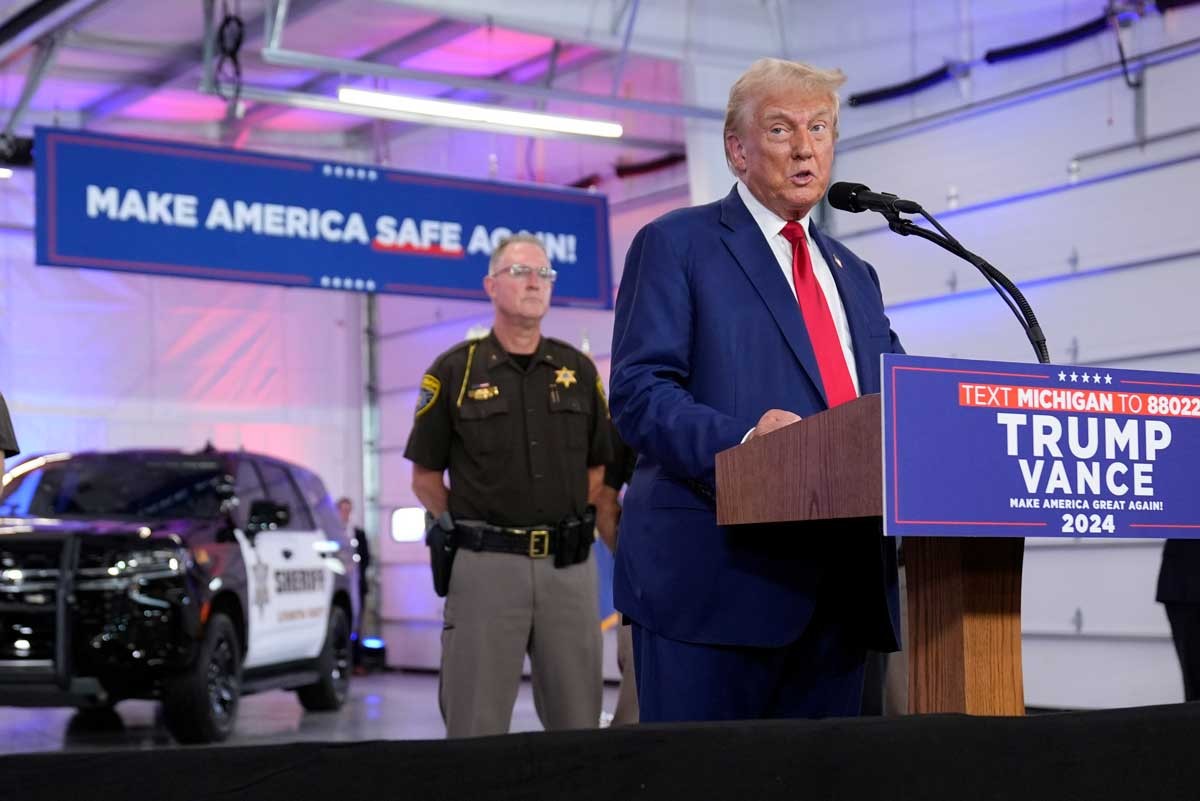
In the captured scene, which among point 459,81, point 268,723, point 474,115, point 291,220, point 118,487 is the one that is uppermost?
point 459,81

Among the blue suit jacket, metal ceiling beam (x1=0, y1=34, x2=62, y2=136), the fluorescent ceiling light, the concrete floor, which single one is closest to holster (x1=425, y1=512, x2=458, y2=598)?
the blue suit jacket

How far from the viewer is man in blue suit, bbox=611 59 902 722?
104 inches

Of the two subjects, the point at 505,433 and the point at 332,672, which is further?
the point at 332,672

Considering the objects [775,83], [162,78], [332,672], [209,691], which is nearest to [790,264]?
[775,83]

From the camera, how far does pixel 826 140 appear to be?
9.27ft

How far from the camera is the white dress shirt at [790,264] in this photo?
283 centimetres

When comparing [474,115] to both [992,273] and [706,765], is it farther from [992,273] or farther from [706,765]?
[706,765]

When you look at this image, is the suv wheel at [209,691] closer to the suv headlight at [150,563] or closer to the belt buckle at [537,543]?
the suv headlight at [150,563]

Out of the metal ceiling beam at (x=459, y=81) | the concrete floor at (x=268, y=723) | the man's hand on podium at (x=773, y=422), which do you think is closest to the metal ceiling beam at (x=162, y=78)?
the metal ceiling beam at (x=459, y=81)

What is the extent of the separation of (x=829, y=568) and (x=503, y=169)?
14.2 metres

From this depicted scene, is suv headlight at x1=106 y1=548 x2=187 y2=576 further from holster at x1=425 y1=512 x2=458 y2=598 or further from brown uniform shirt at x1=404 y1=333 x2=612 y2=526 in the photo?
holster at x1=425 y1=512 x2=458 y2=598

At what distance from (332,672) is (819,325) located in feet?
31.5

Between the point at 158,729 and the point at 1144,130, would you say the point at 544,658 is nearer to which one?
the point at 158,729

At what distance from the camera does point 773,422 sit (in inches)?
93.0
